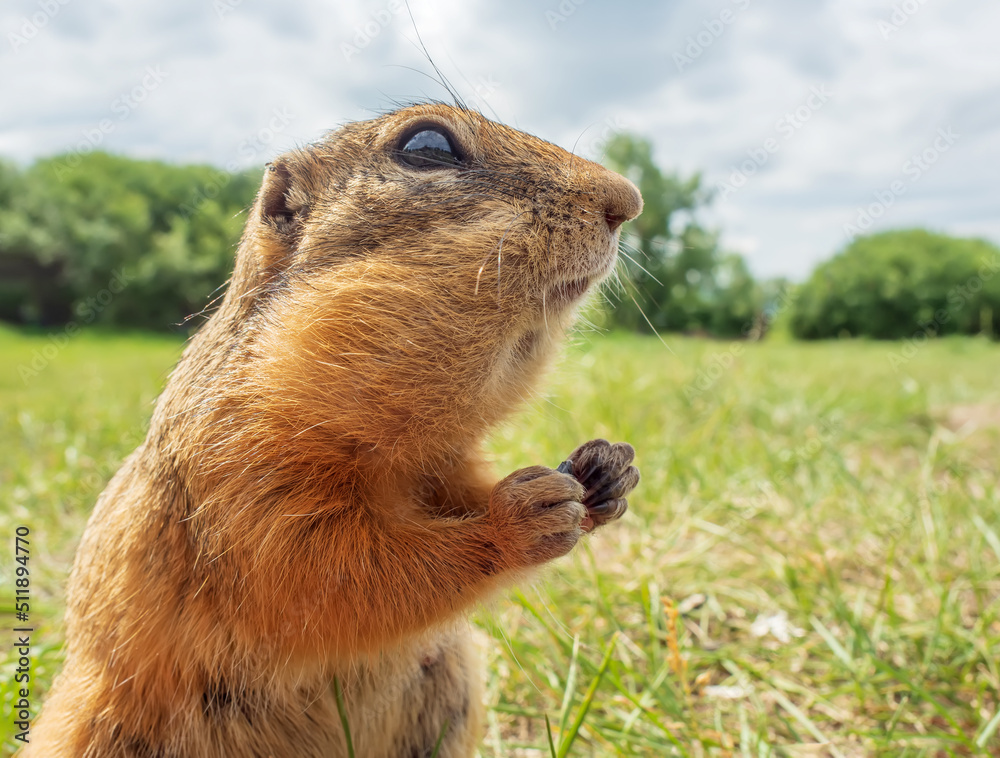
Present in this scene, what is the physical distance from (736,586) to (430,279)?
262 cm

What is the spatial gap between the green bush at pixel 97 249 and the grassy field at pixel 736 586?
71.1ft

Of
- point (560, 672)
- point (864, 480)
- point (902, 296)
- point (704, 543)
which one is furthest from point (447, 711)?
point (902, 296)

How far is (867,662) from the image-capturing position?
269 centimetres

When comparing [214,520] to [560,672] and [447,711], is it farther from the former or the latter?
[560,672]

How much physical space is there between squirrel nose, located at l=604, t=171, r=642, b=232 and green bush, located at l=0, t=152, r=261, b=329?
80.1ft

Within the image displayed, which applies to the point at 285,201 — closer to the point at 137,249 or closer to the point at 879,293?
the point at 137,249

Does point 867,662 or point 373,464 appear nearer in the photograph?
point 373,464

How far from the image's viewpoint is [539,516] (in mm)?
1652

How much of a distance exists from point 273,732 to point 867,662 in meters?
2.35

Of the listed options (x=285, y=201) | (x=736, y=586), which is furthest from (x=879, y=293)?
(x=285, y=201)

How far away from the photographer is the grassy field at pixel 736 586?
7.94ft

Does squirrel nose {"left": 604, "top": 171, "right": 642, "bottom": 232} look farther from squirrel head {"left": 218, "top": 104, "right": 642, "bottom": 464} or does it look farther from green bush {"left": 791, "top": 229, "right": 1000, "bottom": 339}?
green bush {"left": 791, "top": 229, "right": 1000, "bottom": 339}

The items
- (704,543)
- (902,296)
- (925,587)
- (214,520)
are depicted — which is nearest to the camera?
(214,520)

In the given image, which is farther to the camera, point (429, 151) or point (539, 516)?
point (429, 151)
